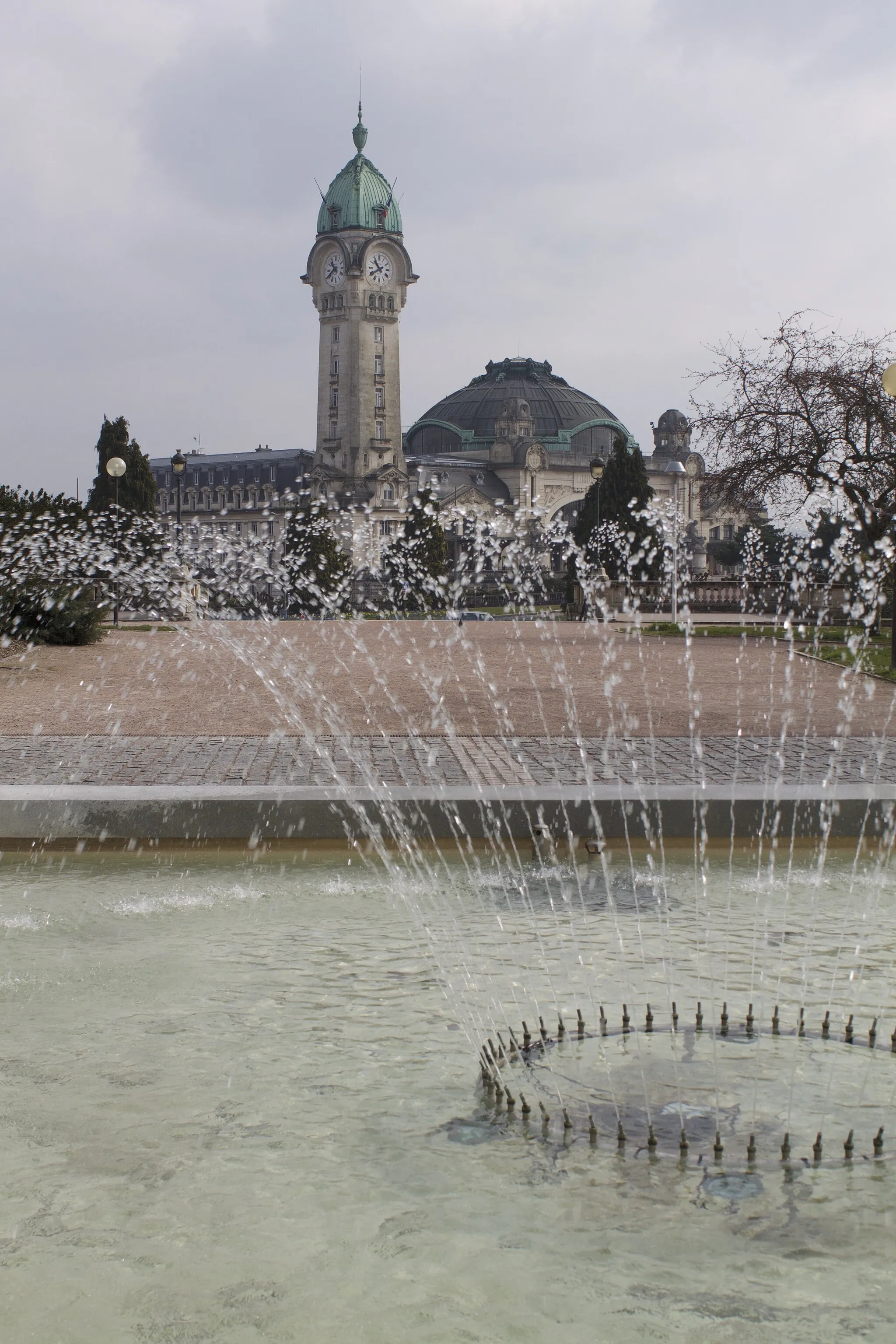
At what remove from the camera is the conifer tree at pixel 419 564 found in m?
72.7

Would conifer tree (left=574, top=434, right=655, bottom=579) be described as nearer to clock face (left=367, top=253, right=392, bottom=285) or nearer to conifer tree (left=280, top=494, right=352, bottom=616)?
conifer tree (left=280, top=494, right=352, bottom=616)

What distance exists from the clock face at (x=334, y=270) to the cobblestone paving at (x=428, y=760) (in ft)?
386

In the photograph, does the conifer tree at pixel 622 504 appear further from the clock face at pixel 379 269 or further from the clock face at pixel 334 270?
the clock face at pixel 334 270

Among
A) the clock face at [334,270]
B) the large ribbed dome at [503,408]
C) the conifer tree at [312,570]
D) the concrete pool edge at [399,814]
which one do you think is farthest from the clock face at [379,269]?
the concrete pool edge at [399,814]

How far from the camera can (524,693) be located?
54.2 ft

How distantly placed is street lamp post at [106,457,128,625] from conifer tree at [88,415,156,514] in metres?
8.63

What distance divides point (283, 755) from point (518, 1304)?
7.36 meters

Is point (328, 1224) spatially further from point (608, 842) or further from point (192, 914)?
point (608, 842)

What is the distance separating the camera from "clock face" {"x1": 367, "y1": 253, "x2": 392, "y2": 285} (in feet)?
404

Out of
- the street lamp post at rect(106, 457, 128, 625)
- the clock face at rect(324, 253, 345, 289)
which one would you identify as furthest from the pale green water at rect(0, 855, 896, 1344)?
the clock face at rect(324, 253, 345, 289)

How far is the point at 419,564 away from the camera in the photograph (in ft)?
250

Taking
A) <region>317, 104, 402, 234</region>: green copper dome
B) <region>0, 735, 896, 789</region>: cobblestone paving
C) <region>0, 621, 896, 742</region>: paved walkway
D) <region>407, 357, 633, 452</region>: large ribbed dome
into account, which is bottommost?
<region>0, 735, 896, 789</region>: cobblestone paving

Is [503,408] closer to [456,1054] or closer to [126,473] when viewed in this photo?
[126,473]

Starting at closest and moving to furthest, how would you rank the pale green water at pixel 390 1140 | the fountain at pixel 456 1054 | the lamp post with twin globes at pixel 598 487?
1. the pale green water at pixel 390 1140
2. the fountain at pixel 456 1054
3. the lamp post with twin globes at pixel 598 487
